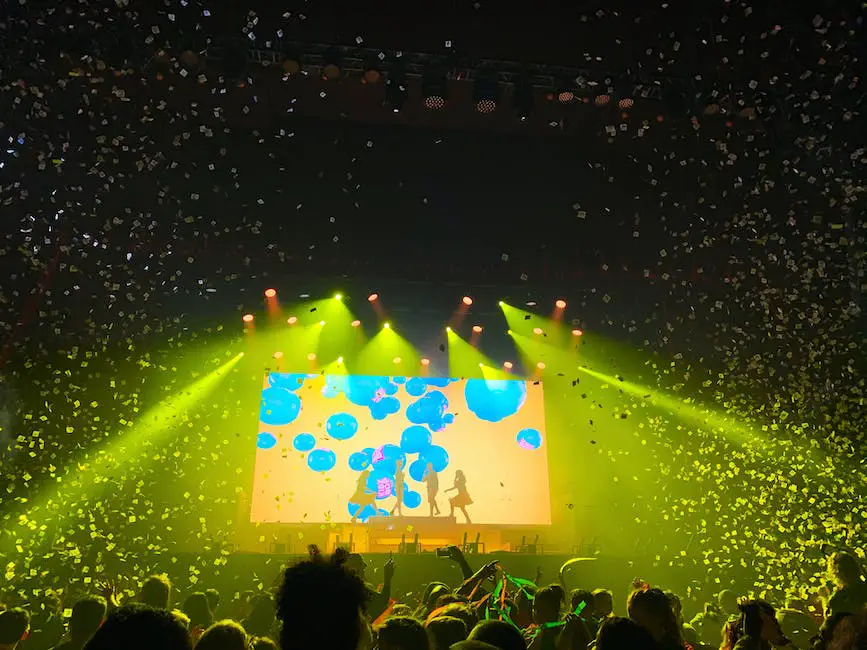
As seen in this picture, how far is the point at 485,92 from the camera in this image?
794 cm

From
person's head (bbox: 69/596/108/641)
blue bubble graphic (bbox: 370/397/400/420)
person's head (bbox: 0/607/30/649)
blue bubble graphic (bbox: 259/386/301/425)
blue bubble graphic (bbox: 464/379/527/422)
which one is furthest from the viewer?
blue bubble graphic (bbox: 464/379/527/422)

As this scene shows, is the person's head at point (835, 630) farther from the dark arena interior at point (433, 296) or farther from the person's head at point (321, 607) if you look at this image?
the dark arena interior at point (433, 296)

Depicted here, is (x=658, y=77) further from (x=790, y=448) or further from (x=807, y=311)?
(x=790, y=448)

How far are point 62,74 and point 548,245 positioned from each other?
6.86 metres

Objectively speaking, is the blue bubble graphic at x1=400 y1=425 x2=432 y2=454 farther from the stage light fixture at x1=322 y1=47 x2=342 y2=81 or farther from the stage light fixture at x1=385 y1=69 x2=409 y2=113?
the stage light fixture at x1=322 y1=47 x2=342 y2=81

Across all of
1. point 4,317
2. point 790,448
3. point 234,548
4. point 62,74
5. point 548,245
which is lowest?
point 234,548

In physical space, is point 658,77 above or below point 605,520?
above

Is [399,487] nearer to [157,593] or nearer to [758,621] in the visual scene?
[157,593]

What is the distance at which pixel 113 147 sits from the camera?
8594 mm

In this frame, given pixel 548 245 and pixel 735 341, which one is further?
pixel 735 341

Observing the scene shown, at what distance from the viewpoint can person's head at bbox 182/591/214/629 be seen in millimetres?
3498

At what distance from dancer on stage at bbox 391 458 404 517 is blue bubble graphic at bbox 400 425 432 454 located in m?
0.27

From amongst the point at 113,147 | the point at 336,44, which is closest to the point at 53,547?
the point at 113,147

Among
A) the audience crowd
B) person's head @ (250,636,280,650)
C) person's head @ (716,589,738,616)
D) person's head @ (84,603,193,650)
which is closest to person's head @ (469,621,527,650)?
the audience crowd
